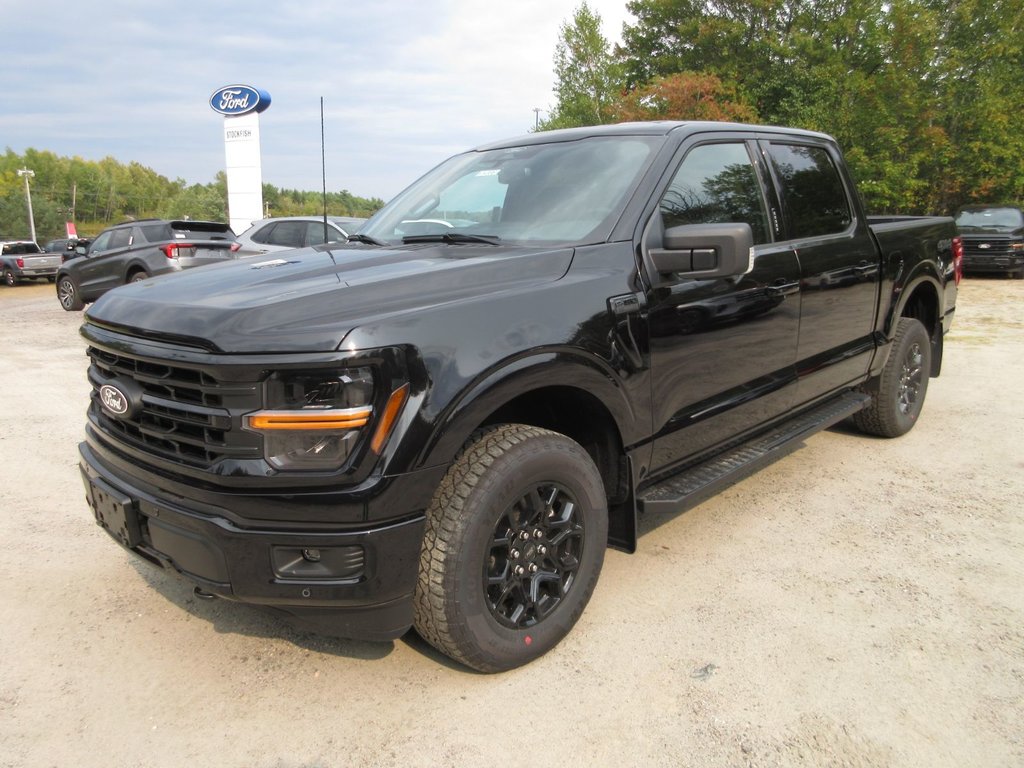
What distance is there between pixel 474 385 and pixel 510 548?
61cm

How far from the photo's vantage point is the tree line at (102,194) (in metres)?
91.1

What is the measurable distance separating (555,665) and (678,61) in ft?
98.3

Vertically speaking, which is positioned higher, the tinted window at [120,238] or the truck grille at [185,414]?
the tinted window at [120,238]

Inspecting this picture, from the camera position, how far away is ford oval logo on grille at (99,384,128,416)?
7.88 feet

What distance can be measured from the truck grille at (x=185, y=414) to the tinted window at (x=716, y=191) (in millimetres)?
1870

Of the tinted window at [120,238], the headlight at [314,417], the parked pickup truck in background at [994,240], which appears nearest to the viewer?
the headlight at [314,417]

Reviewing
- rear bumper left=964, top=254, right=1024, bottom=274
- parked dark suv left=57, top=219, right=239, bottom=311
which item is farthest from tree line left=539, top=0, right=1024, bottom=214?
parked dark suv left=57, top=219, right=239, bottom=311

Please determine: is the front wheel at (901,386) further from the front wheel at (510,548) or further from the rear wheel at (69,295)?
the rear wheel at (69,295)

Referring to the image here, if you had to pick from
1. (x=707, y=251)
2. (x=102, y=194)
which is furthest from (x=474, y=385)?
(x=102, y=194)

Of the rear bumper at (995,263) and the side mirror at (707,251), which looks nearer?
the side mirror at (707,251)

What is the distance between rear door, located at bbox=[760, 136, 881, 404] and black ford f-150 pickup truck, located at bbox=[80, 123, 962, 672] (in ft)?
0.11

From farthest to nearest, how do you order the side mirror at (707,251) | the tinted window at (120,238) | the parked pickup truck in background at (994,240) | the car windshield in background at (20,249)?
the car windshield in background at (20,249)
the parked pickup truck in background at (994,240)
the tinted window at (120,238)
the side mirror at (707,251)

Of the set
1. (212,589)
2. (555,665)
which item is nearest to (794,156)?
(555,665)

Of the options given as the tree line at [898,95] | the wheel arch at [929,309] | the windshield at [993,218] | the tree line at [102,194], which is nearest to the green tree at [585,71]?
the tree line at [898,95]
